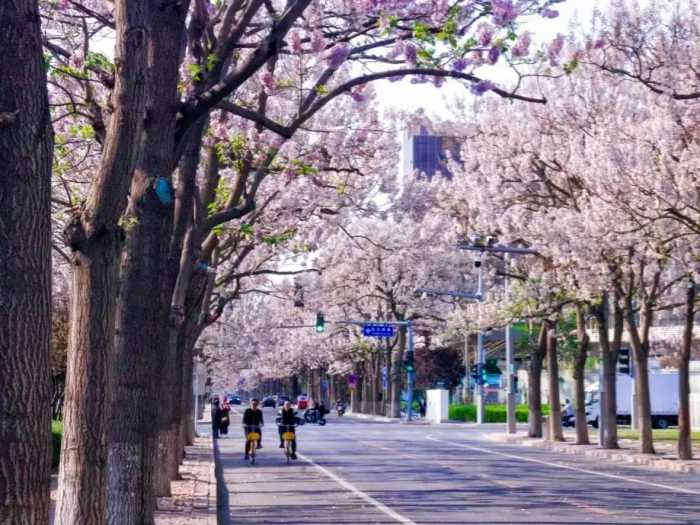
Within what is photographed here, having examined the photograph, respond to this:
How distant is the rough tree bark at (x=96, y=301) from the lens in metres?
9.29

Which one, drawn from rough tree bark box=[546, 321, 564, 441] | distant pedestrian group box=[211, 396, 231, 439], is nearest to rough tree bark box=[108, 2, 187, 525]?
rough tree bark box=[546, 321, 564, 441]

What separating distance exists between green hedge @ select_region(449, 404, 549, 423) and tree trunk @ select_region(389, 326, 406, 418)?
11.0ft

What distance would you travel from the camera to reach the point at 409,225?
2744 inches

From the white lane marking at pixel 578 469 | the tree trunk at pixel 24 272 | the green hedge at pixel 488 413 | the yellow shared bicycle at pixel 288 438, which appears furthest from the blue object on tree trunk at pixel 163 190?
the green hedge at pixel 488 413

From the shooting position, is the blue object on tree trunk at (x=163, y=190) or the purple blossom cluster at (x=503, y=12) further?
the purple blossom cluster at (x=503, y=12)

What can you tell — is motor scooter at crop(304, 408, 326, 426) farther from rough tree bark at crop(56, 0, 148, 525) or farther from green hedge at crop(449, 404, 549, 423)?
rough tree bark at crop(56, 0, 148, 525)

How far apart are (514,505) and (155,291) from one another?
359 inches

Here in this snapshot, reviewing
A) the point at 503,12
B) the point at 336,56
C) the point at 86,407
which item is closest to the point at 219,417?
the point at 336,56

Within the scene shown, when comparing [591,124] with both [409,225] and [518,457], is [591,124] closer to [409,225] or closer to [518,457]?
[518,457]

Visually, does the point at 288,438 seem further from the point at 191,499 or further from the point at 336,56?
the point at 336,56

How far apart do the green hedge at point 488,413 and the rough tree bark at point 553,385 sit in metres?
31.4

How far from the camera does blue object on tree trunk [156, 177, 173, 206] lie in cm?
1205

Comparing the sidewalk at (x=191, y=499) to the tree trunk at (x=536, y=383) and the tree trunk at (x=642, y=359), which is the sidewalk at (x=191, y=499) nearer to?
the tree trunk at (x=642, y=359)

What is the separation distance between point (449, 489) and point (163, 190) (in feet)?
Result: 42.2
